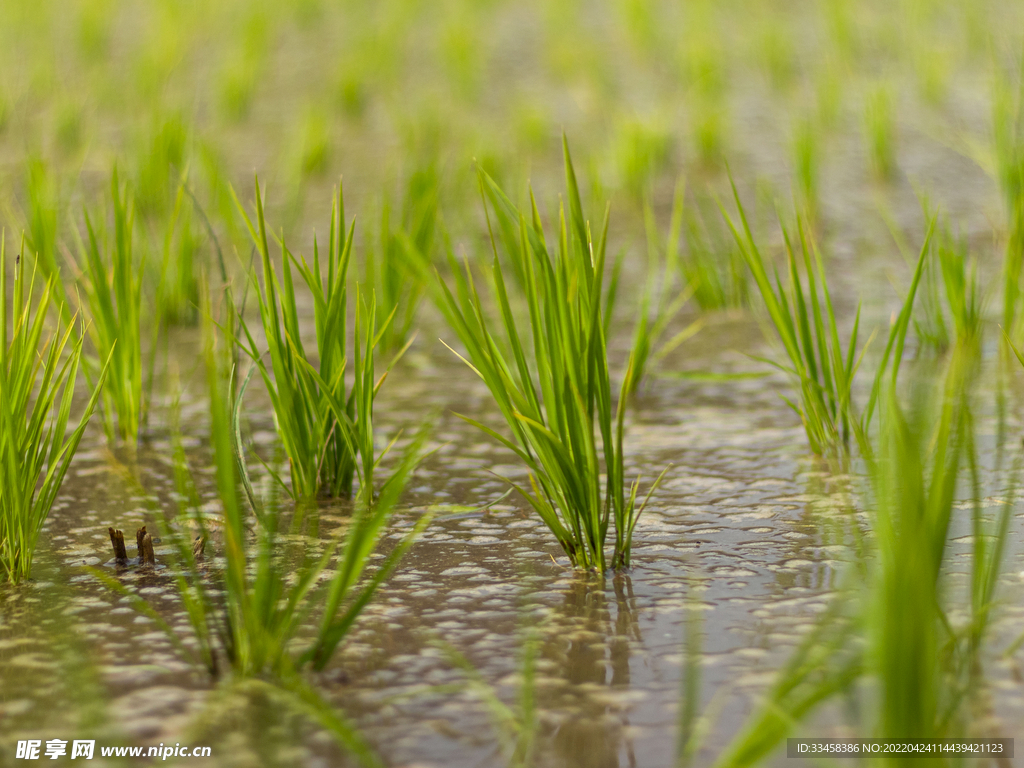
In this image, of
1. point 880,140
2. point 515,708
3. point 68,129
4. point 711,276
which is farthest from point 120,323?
point 880,140

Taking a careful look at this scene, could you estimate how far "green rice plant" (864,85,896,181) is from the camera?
11.5 ft

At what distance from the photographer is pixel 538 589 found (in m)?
1.27

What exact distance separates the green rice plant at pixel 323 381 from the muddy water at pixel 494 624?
0.07m

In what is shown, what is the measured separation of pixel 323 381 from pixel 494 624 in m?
0.40

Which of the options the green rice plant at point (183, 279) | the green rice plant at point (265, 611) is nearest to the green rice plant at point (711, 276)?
the green rice plant at point (183, 279)

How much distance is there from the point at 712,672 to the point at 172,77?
4.34m

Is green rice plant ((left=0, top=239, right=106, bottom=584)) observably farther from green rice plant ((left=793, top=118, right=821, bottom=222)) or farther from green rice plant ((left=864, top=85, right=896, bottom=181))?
green rice plant ((left=864, top=85, right=896, bottom=181))

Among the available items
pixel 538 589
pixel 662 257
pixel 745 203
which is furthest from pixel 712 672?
pixel 745 203

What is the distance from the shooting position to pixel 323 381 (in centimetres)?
140

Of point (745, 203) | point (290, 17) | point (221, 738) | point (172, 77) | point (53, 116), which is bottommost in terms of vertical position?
point (221, 738)

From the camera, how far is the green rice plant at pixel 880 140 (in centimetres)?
349

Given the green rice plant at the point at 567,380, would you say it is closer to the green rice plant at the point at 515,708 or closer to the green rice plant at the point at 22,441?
the green rice plant at the point at 515,708

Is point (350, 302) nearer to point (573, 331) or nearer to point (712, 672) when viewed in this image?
point (573, 331)

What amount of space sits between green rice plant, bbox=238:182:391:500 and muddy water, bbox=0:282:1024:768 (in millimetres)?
72
